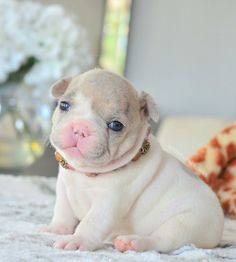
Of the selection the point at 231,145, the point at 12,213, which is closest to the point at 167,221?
the point at 12,213

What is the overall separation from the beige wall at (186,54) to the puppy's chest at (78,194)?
4.17ft

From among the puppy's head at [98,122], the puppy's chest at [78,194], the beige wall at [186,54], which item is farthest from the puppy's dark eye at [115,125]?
the beige wall at [186,54]

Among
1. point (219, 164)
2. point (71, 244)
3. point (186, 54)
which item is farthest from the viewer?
point (186, 54)

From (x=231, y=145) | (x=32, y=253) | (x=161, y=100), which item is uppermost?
(x=32, y=253)

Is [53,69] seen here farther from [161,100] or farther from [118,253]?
[118,253]

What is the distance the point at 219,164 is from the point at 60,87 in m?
0.67

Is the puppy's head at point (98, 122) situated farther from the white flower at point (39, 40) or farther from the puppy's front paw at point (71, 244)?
the white flower at point (39, 40)

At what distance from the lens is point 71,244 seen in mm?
832

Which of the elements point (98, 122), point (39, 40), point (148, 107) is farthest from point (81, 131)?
point (39, 40)

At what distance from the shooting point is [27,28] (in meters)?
1.86

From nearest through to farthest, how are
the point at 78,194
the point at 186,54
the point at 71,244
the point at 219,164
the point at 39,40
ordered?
the point at 71,244 < the point at 78,194 < the point at 219,164 < the point at 39,40 < the point at 186,54

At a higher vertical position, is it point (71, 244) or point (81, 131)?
point (81, 131)

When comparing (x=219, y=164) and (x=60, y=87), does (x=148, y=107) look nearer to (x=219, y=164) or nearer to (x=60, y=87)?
(x=60, y=87)

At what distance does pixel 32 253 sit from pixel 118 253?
129 mm
